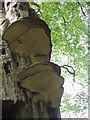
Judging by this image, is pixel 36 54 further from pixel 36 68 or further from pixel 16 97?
Answer: pixel 16 97

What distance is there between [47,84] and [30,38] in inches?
22.2

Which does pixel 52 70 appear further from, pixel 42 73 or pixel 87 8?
pixel 87 8

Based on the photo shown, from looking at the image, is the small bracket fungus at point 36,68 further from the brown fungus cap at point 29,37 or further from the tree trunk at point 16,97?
the brown fungus cap at point 29,37

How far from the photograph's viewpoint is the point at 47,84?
1.89 metres

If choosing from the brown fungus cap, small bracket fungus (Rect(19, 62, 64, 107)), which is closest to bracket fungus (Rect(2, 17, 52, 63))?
the brown fungus cap

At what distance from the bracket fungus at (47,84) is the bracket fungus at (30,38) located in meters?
0.37

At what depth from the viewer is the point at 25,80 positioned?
1772 mm

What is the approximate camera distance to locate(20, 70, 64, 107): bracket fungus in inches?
70.5

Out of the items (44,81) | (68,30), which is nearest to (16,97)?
(44,81)

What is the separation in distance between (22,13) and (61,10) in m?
3.55

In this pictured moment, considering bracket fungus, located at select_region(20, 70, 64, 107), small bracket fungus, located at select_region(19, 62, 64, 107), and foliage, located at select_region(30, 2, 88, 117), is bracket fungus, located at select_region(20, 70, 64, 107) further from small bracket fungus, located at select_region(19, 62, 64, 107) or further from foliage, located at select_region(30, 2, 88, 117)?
foliage, located at select_region(30, 2, 88, 117)

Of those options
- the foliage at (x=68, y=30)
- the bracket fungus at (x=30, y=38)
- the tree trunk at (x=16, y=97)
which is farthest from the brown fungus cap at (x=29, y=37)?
the foliage at (x=68, y=30)

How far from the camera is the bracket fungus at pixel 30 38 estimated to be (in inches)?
79.7

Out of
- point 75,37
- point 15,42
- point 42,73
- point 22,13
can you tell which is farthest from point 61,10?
point 42,73
